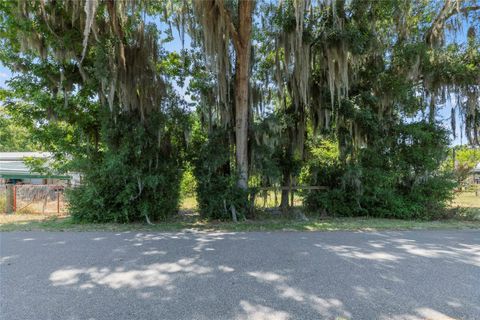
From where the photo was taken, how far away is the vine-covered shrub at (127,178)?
25.1 ft

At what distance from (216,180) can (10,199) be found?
7280mm

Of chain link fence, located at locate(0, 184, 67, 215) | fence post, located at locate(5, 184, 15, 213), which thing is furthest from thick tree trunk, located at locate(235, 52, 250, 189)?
fence post, located at locate(5, 184, 15, 213)

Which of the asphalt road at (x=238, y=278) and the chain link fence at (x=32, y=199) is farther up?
Result: the chain link fence at (x=32, y=199)

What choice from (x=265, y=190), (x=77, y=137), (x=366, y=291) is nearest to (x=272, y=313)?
(x=366, y=291)

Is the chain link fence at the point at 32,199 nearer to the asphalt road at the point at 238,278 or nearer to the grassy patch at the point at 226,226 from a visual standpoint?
the grassy patch at the point at 226,226

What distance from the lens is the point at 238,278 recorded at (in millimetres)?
3439

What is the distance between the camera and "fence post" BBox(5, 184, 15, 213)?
976 cm

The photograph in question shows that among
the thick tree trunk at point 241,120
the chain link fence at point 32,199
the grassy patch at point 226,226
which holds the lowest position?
the grassy patch at point 226,226

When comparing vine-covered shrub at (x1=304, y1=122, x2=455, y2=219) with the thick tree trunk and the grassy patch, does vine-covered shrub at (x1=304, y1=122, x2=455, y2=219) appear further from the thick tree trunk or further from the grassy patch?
the thick tree trunk

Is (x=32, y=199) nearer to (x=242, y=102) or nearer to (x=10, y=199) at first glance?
(x=10, y=199)

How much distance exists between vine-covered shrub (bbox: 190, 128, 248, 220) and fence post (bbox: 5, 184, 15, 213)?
6.43 meters

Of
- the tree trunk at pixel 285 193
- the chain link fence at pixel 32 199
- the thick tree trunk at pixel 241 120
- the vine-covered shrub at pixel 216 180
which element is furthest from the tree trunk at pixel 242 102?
the chain link fence at pixel 32 199

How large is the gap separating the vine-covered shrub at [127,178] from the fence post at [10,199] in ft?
11.3

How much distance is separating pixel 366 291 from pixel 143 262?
2.85 metres
